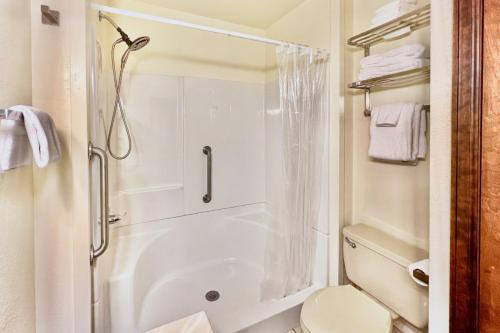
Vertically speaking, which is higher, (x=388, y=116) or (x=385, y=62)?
(x=385, y=62)

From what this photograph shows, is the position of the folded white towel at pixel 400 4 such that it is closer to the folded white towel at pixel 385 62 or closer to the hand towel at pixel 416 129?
the folded white towel at pixel 385 62

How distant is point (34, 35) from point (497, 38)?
1.26 meters

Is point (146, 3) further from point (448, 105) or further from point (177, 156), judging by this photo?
point (448, 105)

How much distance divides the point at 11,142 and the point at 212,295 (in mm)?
1898

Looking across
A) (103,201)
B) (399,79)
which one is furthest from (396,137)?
(103,201)

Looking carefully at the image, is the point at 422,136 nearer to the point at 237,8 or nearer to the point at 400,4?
the point at 400,4

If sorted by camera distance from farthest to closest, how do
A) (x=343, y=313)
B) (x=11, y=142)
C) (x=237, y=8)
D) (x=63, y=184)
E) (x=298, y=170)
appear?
(x=237, y=8) → (x=298, y=170) → (x=343, y=313) → (x=63, y=184) → (x=11, y=142)

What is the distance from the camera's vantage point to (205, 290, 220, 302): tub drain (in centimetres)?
201

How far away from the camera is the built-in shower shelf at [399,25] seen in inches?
45.2

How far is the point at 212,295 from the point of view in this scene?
204 centimetres

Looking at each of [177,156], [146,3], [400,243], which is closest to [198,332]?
[400,243]

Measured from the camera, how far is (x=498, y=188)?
510 millimetres

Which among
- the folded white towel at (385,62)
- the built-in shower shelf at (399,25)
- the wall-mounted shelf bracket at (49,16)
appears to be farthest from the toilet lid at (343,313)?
A: the wall-mounted shelf bracket at (49,16)

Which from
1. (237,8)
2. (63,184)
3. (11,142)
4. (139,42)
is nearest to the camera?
(11,142)
